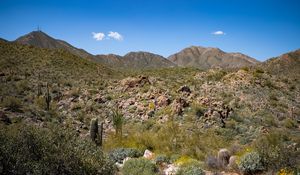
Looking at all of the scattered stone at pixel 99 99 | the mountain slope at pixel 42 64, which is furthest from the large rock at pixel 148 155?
the mountain slope at pixel 42 64

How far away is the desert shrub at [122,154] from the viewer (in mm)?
10883

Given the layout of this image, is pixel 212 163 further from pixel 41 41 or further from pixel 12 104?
pixel 41 41

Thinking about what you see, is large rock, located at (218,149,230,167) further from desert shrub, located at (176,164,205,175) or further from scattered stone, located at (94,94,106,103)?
scattered stone, located at (94,94,106,103)

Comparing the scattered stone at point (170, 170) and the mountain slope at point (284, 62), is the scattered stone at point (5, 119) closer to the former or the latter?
the scattered stone at point (170, 170)

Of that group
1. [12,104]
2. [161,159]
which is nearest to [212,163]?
[161,159]

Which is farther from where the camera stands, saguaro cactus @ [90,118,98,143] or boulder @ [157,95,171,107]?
boulder @ [157,95,171,107]

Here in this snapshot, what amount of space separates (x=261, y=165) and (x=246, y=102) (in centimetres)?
1223

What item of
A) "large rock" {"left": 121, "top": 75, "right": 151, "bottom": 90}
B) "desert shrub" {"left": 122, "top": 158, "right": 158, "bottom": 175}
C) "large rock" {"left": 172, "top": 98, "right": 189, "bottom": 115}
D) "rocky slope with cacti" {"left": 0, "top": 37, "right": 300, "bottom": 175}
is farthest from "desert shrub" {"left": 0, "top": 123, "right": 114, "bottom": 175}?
"large rock" {"left": 121, "top": 75, "right": 151, "bottom": 90}

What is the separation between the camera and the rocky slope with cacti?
8023mm

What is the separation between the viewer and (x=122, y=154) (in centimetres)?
1104

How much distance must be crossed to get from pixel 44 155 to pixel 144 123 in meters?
10.8

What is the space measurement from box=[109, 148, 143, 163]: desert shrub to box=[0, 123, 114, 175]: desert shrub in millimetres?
2644

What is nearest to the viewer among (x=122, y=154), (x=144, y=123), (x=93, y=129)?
(x=122, y=154)

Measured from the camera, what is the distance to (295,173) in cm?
762
